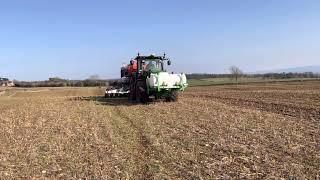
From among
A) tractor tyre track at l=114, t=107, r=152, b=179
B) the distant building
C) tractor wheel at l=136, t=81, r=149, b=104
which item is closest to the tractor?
tractor wheel at l=136, t=81, r=149, b=104

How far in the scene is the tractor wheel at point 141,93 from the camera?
27.0 metres

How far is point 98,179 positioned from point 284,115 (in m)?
11.7

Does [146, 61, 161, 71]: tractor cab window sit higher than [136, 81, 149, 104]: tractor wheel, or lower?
higher

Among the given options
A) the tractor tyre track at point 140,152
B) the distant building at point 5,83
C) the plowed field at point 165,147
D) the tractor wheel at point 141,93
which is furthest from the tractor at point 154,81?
the distant building at point 5,83

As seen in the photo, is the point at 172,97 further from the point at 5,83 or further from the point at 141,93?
the point at 5,83

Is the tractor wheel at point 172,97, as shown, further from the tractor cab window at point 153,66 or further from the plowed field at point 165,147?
the plowed field at point 165,147

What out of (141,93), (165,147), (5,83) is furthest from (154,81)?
(5,83)

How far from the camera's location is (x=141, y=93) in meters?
27.1

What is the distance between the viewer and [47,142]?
12836 mm

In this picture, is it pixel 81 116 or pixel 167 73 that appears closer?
pixel 81 116

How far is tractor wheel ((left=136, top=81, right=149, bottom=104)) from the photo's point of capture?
Answer: 88.5 ft

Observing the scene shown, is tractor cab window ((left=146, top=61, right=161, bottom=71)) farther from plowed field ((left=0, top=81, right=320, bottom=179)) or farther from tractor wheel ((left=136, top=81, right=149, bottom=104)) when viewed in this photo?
plowed field ((left=0, top=81, right=320, bottom=179))

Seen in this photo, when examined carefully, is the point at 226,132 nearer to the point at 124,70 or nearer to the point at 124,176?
the point at 124,176

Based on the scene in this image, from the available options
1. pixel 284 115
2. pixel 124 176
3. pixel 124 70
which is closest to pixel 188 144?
pixel 124 176
